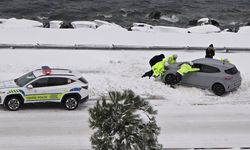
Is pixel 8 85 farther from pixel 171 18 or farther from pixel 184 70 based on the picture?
pixel 171 18

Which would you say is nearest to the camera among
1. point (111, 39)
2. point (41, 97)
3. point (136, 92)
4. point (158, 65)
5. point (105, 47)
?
point (41, 97)

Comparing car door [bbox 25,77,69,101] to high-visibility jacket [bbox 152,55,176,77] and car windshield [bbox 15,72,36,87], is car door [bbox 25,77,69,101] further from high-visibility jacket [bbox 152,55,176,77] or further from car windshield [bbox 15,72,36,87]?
high-visibility jacket [bbox 152,55,176,77]

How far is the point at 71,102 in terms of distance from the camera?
21656 millimetres

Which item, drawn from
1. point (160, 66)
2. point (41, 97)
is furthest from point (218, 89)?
point (41, 97)

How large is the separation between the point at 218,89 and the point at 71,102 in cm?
670

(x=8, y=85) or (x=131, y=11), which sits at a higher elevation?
(x=131, y=11)

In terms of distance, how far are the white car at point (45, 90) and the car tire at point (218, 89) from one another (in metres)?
5.97

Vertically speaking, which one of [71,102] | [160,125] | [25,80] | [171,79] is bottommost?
[160,125]

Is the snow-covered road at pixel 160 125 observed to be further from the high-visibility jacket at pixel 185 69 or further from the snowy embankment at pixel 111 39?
the snowy embankment at pixel 111 39

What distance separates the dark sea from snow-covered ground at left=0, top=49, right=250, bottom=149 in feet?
85.9

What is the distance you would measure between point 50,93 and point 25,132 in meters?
2.52

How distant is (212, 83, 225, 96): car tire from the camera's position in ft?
79.0

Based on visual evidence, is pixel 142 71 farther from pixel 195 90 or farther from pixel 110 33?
pixel 110 33

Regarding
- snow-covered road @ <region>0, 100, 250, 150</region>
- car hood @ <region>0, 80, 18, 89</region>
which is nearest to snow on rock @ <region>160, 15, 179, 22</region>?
snow-covered road @ <region>0, 100, 250, 150</region>
